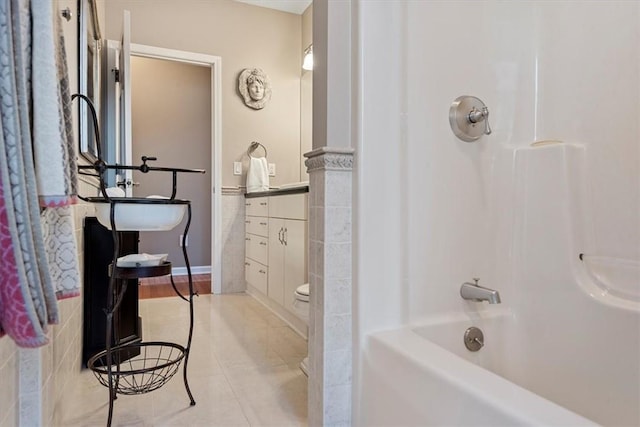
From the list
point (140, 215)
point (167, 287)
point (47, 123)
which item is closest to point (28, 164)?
point (47, 123)

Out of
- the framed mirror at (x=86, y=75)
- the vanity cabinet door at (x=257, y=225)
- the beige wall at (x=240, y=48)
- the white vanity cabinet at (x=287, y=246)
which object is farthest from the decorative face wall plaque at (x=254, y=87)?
the framed mirror at (x=86, y=75)

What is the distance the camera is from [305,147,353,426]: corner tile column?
124 cm

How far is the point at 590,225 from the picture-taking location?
1350mm

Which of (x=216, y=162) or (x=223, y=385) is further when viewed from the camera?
(x=216, y=162)

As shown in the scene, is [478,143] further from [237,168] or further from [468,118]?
[237,168]

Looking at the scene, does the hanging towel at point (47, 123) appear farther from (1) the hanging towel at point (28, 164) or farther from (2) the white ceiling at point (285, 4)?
(2) the white ceiling at point (285, 4)

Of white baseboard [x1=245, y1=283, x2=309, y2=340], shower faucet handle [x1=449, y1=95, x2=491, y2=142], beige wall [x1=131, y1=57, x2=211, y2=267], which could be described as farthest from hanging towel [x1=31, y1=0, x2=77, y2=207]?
beige wall [x1=131, y1=57, x2=211, y2=267]

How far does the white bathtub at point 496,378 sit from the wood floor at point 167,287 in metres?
2.64

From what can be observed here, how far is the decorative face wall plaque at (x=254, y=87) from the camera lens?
3.57m

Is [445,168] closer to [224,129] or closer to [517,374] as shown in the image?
[517,374]

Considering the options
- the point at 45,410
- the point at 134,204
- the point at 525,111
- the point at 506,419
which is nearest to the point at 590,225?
the point at 525,111

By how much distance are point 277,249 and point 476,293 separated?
1625 millimetres

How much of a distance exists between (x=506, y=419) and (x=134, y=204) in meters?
1.22

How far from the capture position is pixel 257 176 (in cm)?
347
